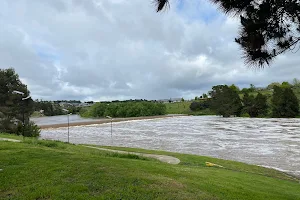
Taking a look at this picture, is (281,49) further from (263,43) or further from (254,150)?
(254,150)

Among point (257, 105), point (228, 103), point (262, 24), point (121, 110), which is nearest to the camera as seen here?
point (262, 24)

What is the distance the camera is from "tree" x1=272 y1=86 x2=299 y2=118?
83062 mm

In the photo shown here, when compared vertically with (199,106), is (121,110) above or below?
below

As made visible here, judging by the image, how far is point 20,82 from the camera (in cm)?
3309

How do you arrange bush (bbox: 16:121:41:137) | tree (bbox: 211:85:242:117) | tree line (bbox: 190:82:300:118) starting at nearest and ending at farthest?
bush (bbox: 16:121:41:137), tree line (bbox: 190:82:300:118), tree (bbox: 211:85:242:117)

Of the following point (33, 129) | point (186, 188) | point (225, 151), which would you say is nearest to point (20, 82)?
point (33, 129)

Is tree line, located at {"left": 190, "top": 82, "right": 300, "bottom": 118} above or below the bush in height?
above

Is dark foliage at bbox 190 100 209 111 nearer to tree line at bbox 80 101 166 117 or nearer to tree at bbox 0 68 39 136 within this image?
tree line at bbox 80 101 166 117

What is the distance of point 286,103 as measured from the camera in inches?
3290

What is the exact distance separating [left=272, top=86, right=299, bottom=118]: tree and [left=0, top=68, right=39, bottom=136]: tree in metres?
71.3

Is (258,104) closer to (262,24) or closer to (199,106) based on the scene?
(199,106)

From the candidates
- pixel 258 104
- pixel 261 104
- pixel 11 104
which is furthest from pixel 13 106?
pixel 261 104

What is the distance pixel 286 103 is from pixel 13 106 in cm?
7402

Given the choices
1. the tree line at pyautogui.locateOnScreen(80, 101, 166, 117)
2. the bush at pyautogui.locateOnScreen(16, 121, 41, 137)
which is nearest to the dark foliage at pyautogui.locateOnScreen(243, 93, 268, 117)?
the tree line at pyautogui.locateOnScreen(80, 101, 166, 117)
